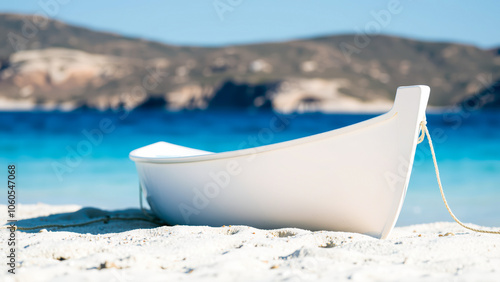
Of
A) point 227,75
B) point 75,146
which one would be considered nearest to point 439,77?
point 227,75

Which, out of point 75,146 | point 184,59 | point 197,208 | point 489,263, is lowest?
point 489,263

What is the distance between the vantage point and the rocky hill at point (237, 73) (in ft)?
235

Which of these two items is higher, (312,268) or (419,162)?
(419,162)

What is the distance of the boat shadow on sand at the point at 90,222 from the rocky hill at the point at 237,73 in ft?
206

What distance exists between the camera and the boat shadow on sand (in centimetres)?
511

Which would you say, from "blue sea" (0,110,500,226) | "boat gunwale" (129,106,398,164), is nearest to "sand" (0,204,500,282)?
"boat gunwale" (129,106,398,164)

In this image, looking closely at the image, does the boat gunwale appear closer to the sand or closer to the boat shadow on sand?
the sand

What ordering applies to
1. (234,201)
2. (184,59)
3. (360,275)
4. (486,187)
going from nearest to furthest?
(360,275)
(234,201)
(486,187)
(184,59)

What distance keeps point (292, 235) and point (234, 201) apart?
Result: 2.30 feet

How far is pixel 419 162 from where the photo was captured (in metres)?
Result: 12.7

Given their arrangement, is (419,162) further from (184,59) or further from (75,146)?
(184,59)

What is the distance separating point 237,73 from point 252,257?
79.8 metres
